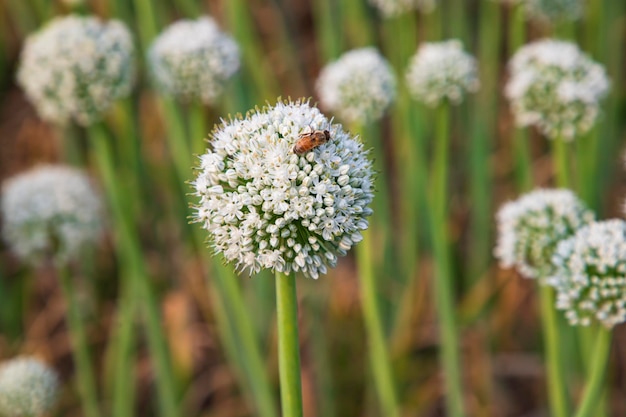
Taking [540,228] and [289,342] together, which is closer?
[289,342]

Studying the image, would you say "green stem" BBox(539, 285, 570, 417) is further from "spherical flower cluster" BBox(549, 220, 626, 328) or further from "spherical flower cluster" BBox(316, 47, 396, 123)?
"spherical flower cluster" BBox(316, 47, 396, 123)

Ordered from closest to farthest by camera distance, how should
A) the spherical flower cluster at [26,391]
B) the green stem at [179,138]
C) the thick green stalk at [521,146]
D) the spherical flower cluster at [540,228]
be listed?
the spherical flower cluster at [540,228]
the spherical flower cluster at [26,391]
the green stem at [179,138]
the thick green stalk at [521,146]

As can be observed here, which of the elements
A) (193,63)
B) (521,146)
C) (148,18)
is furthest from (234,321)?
(521,146)

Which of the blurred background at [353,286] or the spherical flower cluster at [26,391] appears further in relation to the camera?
the blurred background at [353,286]

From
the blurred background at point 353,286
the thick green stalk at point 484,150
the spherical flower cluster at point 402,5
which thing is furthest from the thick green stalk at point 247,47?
the thick green stalk at point 484,150

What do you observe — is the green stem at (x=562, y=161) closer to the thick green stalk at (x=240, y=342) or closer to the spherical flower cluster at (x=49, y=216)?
the thick green stalk at (x=240, y=342)

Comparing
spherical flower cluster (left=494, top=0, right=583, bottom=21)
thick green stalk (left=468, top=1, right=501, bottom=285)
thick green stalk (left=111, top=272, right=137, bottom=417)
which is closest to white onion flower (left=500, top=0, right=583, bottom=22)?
spherical flower cluster (left=494, top=0, right=583, bottom=21)

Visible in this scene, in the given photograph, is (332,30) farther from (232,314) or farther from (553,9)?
(232,314)
